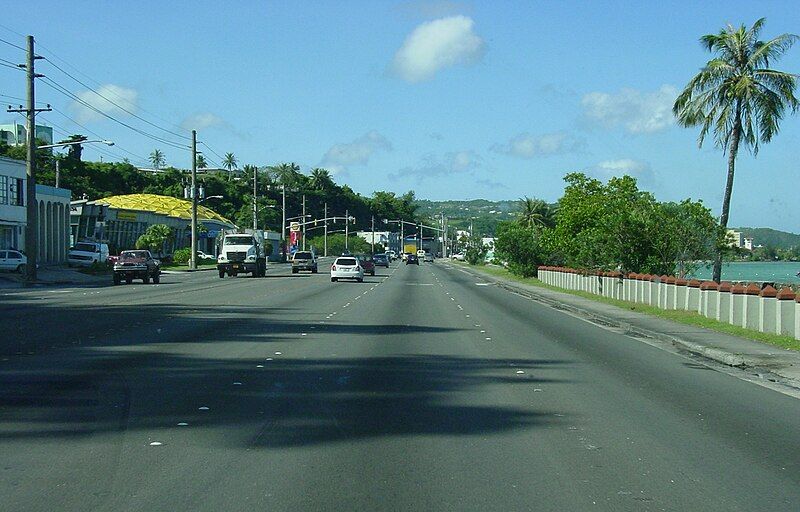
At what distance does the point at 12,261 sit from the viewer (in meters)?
57.8

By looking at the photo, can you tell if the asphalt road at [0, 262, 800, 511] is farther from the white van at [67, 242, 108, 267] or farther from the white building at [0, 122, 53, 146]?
the white building at [0, 122, 53, 146]

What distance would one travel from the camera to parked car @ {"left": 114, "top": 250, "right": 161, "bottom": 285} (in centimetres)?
5175

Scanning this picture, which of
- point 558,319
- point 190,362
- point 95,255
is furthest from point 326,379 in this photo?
point 95,255

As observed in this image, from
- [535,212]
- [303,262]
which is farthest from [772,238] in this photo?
[303,262]

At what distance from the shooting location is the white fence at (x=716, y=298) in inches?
838

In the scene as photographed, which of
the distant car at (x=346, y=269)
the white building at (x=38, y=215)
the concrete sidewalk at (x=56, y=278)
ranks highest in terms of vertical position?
the white building at (x=38, y=215)

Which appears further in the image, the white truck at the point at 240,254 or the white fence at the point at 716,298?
the white truck at the point at 240,254

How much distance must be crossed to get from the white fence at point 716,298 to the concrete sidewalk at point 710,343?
3.34ft

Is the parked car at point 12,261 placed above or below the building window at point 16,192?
below

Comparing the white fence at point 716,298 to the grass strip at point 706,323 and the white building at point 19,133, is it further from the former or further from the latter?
the white building at point 19,133

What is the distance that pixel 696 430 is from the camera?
1069cm

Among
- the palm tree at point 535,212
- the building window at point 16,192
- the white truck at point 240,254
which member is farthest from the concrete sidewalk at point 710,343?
the palm tree at point 535,212

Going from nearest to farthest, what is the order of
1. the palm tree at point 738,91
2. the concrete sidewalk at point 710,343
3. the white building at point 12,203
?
1. the concrete sidewalk at point 710,343
2. the palm tree at point 738,91
3. the white building at point 12,203

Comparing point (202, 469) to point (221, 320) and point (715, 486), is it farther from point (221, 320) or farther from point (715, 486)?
point (221, 320)
